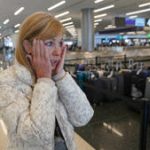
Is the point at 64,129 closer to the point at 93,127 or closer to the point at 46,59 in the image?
the point at 46,59

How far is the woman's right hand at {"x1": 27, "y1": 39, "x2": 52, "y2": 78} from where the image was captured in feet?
3.47

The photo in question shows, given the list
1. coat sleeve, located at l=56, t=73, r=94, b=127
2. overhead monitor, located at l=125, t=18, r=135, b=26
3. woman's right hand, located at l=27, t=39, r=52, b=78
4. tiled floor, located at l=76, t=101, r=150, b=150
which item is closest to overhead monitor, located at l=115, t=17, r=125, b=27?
overhead monitor, located at l=125, t=18, r=135, b=26

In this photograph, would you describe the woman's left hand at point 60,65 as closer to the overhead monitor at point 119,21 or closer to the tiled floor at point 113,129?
the tiled floor at point 113,129

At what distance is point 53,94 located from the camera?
107cm

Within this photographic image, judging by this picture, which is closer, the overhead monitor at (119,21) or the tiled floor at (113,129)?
the tiled floor at (113,129)

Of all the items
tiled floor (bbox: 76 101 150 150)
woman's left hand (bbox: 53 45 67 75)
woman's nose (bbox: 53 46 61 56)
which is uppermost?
woman's nose (bbox: 53 46 61 56)

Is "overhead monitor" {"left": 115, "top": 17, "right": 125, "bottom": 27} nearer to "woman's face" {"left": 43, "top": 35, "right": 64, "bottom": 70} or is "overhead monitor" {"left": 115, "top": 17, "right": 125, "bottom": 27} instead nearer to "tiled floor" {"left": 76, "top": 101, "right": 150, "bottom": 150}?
"tiled floor" {"left": 76, "top": 101, "right": 150, "bottom": 150}

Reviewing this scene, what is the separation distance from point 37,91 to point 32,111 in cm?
8

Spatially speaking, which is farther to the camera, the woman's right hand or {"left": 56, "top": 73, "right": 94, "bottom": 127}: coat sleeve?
{"left": 56, "top": 73, "right": 94, "bottom": 127}: coat sleeve

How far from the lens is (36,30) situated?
3.53 ft

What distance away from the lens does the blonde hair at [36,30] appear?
1.08m

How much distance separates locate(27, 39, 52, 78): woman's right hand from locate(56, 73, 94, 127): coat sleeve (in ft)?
0.34

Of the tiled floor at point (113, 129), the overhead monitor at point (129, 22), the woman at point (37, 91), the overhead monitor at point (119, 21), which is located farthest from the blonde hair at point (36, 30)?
the overhead monitor at point (129, 22)

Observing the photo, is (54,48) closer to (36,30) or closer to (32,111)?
(36,30)
